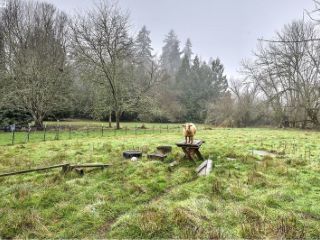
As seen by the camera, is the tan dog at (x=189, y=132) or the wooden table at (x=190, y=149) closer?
the wooden table at (x=190, y=149)

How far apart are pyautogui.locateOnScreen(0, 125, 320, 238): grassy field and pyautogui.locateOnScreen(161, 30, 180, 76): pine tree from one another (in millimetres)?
56264

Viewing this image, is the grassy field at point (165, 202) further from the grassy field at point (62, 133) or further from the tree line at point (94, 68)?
the tree line at point (94, 68)

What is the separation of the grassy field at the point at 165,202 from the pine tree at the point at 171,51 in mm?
56264

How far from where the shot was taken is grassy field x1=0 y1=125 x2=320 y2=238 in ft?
12.9

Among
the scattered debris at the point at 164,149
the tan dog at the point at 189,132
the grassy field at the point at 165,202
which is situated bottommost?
the grassy field at the point at 165,202

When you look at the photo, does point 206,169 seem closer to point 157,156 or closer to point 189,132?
point 189,132

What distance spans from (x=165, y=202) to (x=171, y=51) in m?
64.4

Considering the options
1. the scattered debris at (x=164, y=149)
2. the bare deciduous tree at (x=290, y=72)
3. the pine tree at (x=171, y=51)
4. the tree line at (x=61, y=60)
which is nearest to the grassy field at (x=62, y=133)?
the tree line at (x=61, y=60)

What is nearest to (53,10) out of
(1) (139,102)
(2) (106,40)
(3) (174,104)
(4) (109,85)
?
(2) (106,40)

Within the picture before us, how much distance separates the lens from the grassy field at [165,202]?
12.9ft

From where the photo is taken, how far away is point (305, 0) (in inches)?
141

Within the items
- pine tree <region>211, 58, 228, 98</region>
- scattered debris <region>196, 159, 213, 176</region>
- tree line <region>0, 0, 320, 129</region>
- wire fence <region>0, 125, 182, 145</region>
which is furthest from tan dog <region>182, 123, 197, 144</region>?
pine tree <region>211, 58, 228, 98</region>

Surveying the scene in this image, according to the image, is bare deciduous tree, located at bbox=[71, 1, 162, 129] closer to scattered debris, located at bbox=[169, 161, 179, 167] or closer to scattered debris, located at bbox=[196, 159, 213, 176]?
scattered debris, located at bbox=[169, 161, 179, 167]

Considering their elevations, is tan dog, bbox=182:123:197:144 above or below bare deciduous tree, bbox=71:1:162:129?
below
